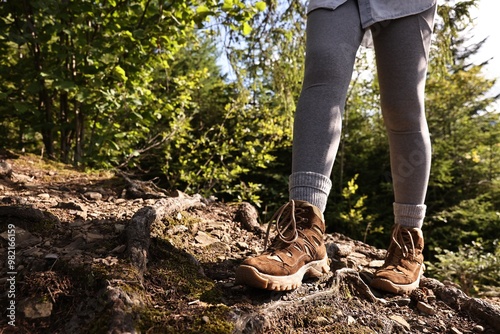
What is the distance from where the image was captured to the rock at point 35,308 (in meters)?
1.20

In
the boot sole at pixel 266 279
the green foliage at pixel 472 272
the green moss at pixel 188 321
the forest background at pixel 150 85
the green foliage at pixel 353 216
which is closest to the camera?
the green moss at pixel 188 321

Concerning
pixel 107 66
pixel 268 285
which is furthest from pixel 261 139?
pixel 268 285

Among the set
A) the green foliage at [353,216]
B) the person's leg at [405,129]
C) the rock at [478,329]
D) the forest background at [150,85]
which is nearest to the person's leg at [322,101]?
the person's leg at [405,129]

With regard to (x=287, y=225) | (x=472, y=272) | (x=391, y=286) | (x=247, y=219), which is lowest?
(x=472, y=272)

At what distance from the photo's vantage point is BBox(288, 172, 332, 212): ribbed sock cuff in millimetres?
1535

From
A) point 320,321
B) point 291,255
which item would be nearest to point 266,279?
point 291,255

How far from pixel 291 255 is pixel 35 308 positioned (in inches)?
30.9

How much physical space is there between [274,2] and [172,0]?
3.66 feet

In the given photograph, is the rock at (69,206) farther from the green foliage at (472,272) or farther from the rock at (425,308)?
the green foliage at (472,272)

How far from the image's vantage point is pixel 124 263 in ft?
4.66

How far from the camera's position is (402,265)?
1.81 m

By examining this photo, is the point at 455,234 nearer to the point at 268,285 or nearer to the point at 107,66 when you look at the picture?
the point at 107,66

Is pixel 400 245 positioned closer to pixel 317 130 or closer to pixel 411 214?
pixel 411 214

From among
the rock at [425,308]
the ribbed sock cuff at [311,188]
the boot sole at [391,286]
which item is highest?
the ribbed sock cuff at [311,188]
